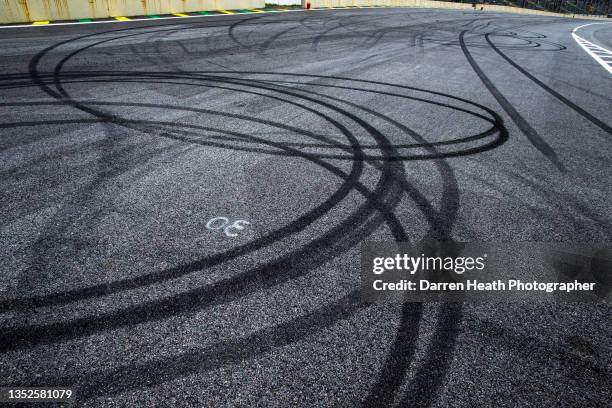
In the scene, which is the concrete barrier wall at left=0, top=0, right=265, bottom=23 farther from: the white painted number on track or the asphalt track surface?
the white painted number on track

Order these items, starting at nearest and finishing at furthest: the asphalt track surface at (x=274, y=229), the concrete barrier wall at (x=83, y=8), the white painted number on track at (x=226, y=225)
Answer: the asphalt track surface at (x=274, y=229)
the white painted number on track at (x=226, y=225)
the concrete barrier wall at (x=83, y=8)

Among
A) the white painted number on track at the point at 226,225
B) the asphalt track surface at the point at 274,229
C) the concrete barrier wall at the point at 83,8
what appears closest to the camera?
the asphalt track surface at the point at 274,229

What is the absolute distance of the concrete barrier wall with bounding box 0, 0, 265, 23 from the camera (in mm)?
13016

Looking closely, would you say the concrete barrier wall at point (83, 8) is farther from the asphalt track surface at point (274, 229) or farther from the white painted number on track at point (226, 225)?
the white painted number on track at point (226, 225)

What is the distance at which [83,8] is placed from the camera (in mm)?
14828

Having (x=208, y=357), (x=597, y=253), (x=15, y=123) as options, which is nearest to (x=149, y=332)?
(x=208, y=357)

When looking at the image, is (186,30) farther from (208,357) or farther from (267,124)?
(208,357)

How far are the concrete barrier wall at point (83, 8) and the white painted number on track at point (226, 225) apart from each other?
551 inches

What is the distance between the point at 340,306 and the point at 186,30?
13.7m

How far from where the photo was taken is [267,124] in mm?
5812

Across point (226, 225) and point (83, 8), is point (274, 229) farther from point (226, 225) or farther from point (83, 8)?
point (83, 8)

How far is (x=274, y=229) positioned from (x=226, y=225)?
42cm

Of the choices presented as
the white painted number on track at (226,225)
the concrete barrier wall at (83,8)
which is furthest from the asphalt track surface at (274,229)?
the concrete barrier wall at (83,8)

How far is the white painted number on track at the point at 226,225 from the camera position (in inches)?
134
